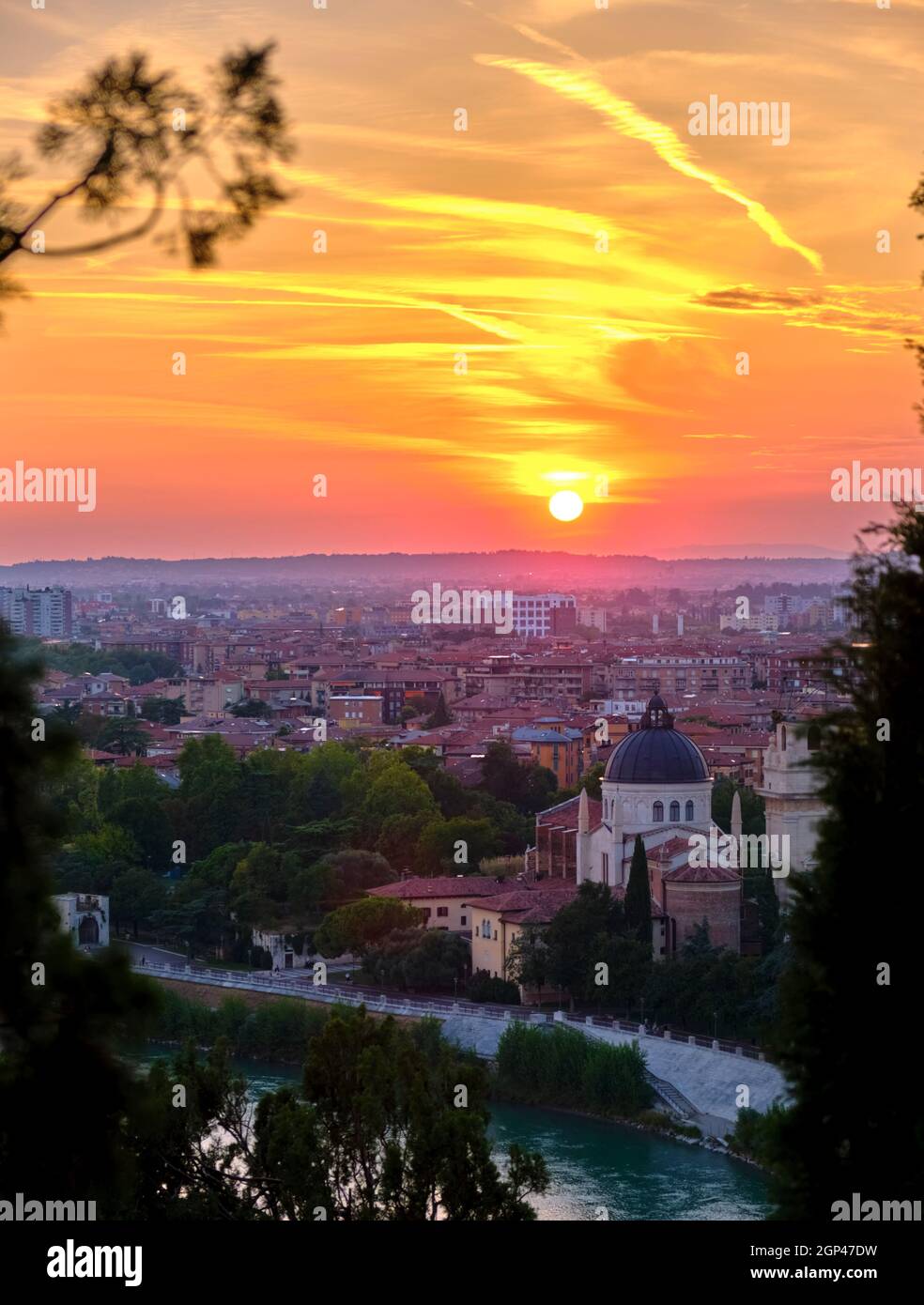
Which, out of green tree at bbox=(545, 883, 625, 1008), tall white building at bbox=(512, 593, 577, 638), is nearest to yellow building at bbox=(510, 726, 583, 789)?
green tree at bbox=(545, 883, 625, 1008)

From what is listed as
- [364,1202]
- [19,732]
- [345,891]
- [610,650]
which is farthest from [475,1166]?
[610,650]

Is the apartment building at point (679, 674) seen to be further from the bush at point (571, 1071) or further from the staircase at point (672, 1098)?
the staircase at point (672, 1098)

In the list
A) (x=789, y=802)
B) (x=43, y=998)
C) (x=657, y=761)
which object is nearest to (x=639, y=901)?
(x=657, y=761)

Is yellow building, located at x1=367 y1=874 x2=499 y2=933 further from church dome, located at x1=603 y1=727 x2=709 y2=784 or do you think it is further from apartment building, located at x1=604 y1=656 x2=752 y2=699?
apartment building, located at x1=604 y1=656 x2=752 y2=699

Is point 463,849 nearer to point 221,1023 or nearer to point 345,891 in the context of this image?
point 345,891

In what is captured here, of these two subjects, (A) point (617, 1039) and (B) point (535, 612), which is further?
(B) point (535, 612)

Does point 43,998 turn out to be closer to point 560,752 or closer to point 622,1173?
point 622,1173

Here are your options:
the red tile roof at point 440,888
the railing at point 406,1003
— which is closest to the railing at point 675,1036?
the railing at point 406,1003
